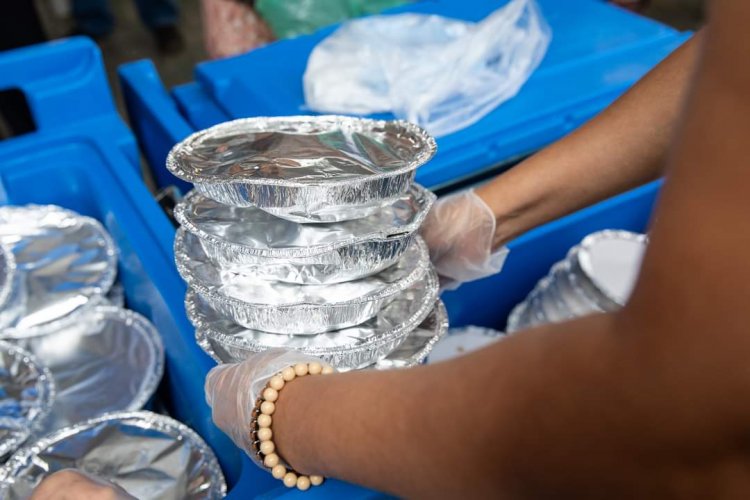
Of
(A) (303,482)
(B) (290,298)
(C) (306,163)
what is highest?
(C) (306,163)

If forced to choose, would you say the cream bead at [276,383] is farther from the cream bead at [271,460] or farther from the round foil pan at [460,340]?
the round foil pan at [460,340]

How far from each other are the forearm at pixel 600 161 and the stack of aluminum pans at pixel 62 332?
0.53m

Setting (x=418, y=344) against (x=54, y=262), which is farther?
(x=54, y=262)

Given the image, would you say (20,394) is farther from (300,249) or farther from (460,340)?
(460,340)

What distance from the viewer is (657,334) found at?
0.30 m

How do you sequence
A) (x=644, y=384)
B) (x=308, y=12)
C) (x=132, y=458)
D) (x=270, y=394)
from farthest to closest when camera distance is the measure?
(x=308, y=12) < (x=132, y=458) < (x=270, y=394) < (x=644, y=384)

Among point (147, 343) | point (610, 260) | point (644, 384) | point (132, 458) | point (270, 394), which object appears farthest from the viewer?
point (610, 260)

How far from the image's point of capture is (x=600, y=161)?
78 cm

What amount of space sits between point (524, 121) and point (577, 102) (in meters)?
0.12

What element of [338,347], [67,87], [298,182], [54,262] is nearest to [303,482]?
[338,347]

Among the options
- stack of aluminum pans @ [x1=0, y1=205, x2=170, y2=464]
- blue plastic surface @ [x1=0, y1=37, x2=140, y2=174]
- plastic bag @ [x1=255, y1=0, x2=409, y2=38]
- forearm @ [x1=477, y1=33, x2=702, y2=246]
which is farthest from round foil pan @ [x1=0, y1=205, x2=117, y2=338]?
plastic bag @ [x1=255, y1=0, x2=409, y2=38]

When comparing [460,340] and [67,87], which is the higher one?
[67,87]

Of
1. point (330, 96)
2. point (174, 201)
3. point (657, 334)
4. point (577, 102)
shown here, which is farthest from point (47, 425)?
point (577, 102)

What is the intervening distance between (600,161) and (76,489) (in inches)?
26.4
